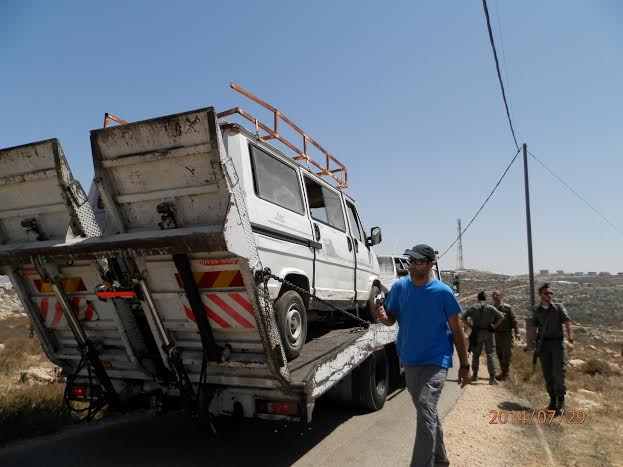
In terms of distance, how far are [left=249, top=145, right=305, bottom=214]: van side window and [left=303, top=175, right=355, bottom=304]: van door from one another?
0.35m

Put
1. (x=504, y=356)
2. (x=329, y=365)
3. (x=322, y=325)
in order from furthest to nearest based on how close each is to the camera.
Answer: (x=504, y=356) → (x=322, y=325) → (x=329, y=365)

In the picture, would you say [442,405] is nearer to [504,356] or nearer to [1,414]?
[504,356]

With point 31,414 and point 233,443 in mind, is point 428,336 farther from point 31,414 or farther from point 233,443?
point 31,414

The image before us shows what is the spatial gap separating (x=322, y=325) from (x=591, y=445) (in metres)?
3.55

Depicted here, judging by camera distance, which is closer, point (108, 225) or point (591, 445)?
point (108, 225)

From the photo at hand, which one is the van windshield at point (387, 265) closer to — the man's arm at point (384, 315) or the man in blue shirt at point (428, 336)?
the man's arm at point (384, 315)

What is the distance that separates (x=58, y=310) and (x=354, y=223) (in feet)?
13.9

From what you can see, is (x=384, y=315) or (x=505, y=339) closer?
(x=384, y=315)

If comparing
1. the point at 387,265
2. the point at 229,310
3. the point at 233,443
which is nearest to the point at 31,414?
the point at 233,443

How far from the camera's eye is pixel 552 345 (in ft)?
20.0

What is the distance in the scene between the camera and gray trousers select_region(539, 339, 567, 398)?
591 cm

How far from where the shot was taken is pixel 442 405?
6.07 metres

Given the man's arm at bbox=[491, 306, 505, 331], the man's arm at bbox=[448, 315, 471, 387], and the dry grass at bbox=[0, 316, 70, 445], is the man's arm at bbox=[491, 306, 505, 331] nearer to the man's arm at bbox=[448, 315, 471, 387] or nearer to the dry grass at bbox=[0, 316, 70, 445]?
the man's arm at bbox=[448, 315, 471, 387]

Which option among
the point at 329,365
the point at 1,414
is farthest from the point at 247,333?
the point at 1,414
